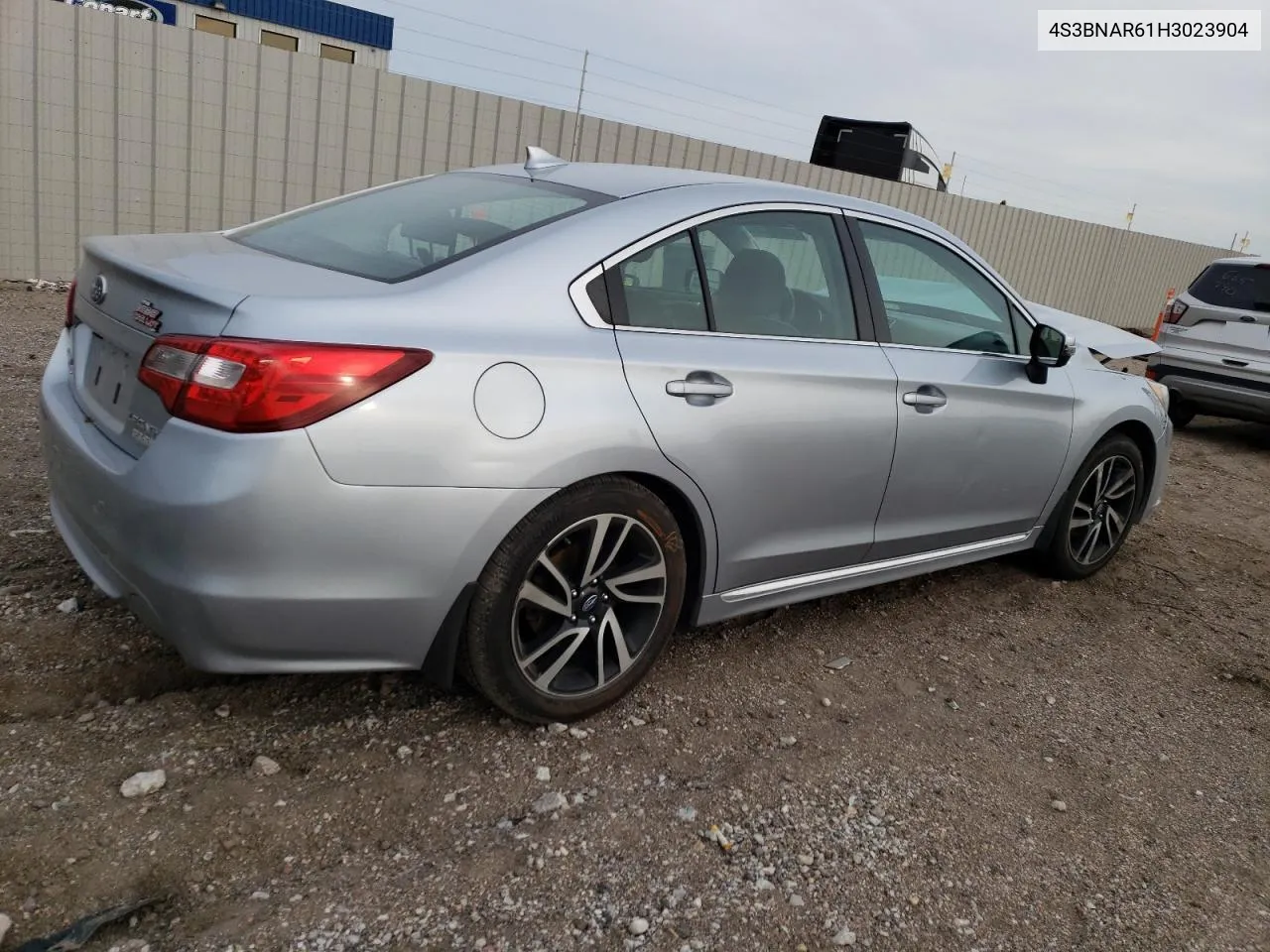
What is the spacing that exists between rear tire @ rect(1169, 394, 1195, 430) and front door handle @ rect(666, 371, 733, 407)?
762cm

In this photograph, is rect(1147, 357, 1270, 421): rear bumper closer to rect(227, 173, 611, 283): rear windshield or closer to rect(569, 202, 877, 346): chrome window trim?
rect(569, 202, 877, 346): chrome window trim

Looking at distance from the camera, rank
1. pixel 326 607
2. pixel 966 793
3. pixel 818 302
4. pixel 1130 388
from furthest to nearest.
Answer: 1. pixel 1130 388
2. pixel 818 302
3. pixel 966 793
4. pixel 326 607

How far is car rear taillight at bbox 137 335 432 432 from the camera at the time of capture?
2084mm

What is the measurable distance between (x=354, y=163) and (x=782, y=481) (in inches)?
299

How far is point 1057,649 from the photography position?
12.6 feet

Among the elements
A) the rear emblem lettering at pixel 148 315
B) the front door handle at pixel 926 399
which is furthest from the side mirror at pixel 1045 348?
the rear emblem lettering at pixel 148 315

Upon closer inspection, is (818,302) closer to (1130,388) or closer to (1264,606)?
(1130,388)

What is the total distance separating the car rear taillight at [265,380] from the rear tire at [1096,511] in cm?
323

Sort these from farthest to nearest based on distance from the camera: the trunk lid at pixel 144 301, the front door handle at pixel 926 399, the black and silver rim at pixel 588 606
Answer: the front door handle at pixel 926 399
the black and silver rim at pixel 588 606
the trunk lid at pixel 144 301

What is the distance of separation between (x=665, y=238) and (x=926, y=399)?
1.14 m

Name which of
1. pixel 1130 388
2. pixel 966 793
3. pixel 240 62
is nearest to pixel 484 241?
pixel 966 793

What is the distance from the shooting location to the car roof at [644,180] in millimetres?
2987

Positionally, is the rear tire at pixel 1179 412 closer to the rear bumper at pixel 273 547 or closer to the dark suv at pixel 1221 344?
the dark suv at pixel 1221 344

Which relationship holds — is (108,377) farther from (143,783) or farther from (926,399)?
(926,399)
